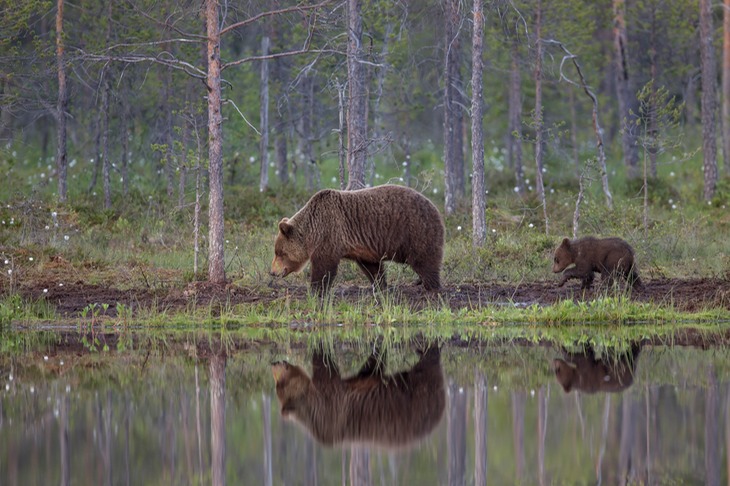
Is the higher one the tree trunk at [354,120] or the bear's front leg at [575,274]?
the tree trunk at [354,120]

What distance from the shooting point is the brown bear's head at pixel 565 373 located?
436 inches

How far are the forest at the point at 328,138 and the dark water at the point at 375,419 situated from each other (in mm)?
3715

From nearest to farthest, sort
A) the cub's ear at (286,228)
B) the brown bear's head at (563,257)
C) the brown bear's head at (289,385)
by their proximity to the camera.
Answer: the brown bear's head at (289,385), the cub's ear at (286,228), the brown bear's head at (563,257)

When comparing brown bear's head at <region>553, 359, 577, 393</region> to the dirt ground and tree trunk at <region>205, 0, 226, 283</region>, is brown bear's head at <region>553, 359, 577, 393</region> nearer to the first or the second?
the dirt ground

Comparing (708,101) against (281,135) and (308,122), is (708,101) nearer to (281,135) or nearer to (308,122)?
(308,122)

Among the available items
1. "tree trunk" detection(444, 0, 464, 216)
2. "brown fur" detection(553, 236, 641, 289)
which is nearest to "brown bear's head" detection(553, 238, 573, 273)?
"brown fur" detection(553, 236, 641, 289)

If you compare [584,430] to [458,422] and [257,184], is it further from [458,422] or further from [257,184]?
[257,184]

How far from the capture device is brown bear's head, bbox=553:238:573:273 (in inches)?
683

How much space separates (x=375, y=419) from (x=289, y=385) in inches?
68.6

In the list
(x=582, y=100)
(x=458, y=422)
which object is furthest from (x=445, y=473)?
(x=582, y=100)

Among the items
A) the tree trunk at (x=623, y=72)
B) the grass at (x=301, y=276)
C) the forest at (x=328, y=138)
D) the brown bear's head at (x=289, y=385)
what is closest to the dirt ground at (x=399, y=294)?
the forest at (x=328, y=138)

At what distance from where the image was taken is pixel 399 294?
16812 mm

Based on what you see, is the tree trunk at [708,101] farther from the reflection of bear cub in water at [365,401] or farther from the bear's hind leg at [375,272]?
the reflection of bear cub in water at [365,401]

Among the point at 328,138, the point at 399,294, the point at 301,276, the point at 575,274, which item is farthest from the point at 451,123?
the point at 399,294
